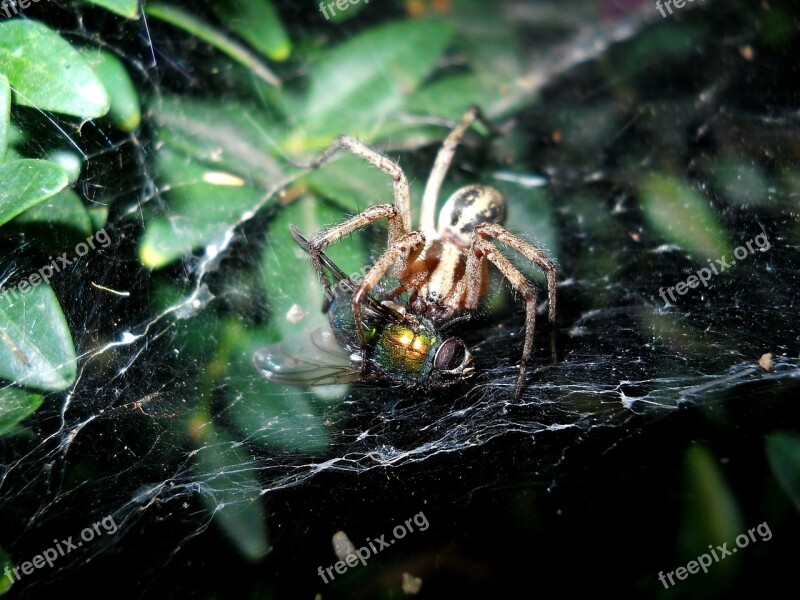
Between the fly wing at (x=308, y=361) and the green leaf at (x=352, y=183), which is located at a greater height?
the green leaf at (x=352, y=183)

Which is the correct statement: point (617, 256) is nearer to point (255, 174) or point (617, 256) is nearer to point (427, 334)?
point (427, 334)

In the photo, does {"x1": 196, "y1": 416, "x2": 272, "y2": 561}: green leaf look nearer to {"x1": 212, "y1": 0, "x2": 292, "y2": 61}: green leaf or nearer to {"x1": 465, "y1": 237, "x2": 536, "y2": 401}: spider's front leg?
{"x1": 465, "y1": 237, "x2": 536, "y2": 401}: spider's front leg

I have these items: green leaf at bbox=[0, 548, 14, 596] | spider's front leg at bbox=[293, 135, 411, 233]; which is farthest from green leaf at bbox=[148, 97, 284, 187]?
green leaf at bbox=[0, 548, 14, 596]

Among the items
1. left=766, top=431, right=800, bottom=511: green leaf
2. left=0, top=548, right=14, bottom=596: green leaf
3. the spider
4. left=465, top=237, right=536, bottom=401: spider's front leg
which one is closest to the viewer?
left=0, top=548, right=14, bottom=596: green leaf

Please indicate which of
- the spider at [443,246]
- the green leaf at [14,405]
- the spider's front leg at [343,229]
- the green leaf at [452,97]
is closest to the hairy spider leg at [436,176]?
the spider at [443,246]

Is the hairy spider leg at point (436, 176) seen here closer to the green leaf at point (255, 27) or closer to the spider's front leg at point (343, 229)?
the spider's front leg at point (343, 229)
